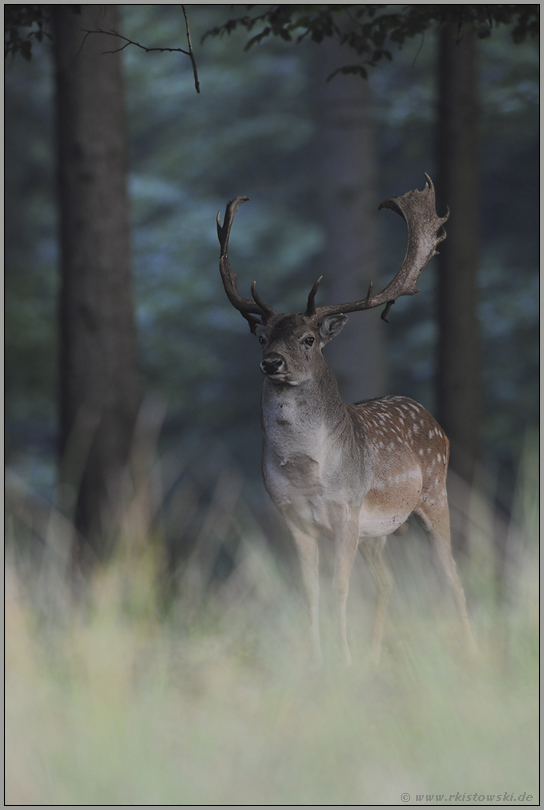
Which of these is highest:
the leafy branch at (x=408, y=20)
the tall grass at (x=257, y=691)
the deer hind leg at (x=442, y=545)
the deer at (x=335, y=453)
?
the leafy branch at (x=408, y=20)

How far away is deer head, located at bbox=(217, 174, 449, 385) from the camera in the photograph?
11.1ft

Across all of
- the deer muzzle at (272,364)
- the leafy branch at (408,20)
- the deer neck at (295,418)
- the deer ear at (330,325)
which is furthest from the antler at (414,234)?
the leafy branch at (408,20)

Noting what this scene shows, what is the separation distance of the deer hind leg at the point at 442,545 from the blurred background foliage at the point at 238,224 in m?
9.30

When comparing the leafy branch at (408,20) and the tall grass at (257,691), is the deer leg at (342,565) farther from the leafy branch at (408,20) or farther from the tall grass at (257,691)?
the leafy branch at (408,20)

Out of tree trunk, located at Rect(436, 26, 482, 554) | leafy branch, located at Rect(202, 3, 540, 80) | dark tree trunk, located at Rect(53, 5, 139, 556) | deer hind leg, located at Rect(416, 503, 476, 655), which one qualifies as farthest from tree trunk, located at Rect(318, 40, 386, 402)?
deer hind leg, located at Rect(416, 503, 476, 655)

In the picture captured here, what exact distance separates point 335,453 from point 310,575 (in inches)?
20.6

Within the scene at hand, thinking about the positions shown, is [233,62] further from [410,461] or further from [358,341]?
[410,461]

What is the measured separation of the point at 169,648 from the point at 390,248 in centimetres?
1002

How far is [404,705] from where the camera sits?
3400 mm

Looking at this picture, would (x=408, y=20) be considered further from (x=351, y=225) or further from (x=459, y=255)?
(x=459, y=255)

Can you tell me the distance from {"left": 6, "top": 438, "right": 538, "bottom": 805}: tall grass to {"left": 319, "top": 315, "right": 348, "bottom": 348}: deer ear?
1190 mm

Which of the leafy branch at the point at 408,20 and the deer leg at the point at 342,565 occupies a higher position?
the leafy branch at the point at 408,20

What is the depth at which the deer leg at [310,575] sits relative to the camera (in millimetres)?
3609

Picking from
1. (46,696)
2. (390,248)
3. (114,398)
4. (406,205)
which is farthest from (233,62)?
(46,696)
